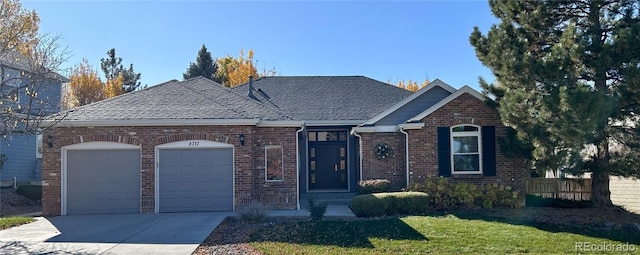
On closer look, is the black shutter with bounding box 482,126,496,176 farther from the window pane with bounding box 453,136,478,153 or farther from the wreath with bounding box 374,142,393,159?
the wreath with bounding box 374,142,393,159

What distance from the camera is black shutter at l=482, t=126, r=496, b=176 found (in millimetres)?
14906

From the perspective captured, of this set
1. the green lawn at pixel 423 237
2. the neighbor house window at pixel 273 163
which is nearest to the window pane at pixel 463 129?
the green lawn at pixel 423 237

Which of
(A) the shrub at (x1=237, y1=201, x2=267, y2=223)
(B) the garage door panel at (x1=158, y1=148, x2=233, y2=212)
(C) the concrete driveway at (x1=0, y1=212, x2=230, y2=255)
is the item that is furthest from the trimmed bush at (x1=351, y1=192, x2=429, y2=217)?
(B) the garage door panel at (x1=158, y1=148, x2=233, y2=212)

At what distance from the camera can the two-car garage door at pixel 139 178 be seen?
560 inches

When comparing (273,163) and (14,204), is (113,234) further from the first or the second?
(14,204)

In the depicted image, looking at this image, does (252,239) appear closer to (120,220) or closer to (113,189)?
(120,220)

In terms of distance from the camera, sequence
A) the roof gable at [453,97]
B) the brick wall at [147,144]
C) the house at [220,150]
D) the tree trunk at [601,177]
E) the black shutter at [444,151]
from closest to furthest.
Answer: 1. the tree trunk at [601,177]
2. the brick wall at [147,144]
3. the house at [220,150]
4. the roof gable at [453,97]
5. the black shutter at [444,151]

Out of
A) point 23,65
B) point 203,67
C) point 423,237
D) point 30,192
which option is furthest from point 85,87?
point 423,237

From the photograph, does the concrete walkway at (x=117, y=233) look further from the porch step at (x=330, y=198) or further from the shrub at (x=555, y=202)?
the shrub at (x=555, y=202)

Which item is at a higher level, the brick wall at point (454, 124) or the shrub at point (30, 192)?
the brick wall at point (454, 124)

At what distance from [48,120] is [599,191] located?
15.1 m

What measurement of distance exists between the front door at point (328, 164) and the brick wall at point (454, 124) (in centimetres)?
378

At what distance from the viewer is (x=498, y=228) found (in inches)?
434

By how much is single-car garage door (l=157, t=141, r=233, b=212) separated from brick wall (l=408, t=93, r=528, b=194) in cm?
566
